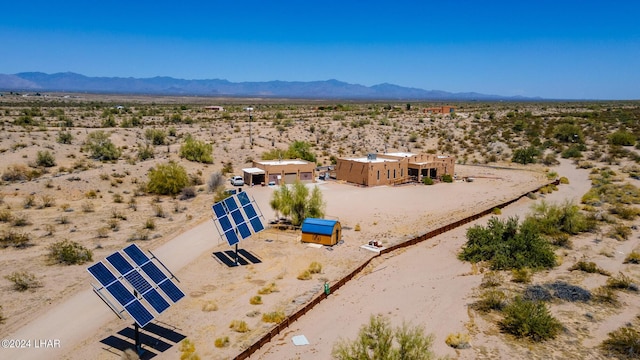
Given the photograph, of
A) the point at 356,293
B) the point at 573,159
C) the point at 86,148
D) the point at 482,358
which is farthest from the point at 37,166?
the point at 573,159

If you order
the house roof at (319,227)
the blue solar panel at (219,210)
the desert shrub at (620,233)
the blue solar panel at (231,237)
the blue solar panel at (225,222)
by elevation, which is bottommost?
the desert shrub at (620,233)

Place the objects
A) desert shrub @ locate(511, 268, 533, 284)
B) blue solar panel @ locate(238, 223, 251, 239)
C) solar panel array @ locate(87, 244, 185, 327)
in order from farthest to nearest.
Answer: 1. blue solar panel @ locate(238, 223, 251, 239)
2. desert shrub @ locate(511, 268, 533, 284)
3. solar panel array @ locate(87, 244, 185, 327)

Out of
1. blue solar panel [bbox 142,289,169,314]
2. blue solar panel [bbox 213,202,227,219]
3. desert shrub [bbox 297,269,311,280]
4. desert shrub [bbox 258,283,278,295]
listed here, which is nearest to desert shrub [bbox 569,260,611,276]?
desert shrub [bbox 297,269,311,280]

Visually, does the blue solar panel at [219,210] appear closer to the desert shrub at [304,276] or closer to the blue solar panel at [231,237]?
the blue solar panel at [231,237]

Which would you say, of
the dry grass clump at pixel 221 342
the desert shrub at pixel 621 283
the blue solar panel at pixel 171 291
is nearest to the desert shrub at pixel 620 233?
the desert shrub at pixel 621 283

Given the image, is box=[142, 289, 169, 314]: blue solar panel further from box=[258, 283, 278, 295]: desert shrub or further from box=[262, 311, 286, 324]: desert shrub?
box=[258, 283, 278, 295]: desert shrub

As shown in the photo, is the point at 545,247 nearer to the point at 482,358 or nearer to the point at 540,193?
the point at 482,358
